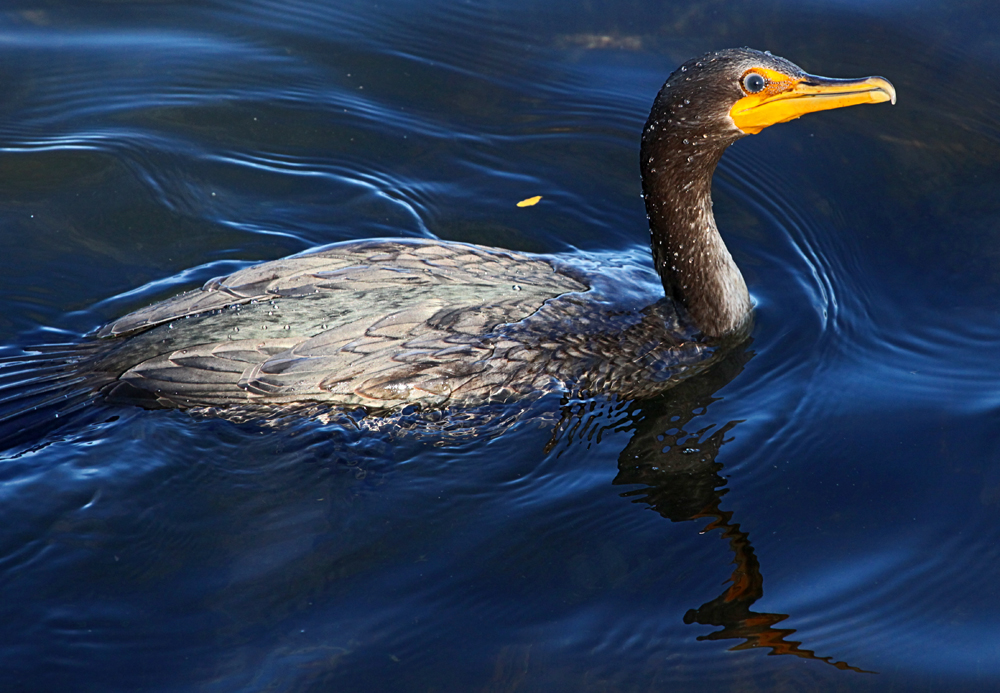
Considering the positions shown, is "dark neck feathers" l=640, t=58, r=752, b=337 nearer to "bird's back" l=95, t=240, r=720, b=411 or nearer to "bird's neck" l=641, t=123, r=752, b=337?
"bird's neck" l=641, t=123, r=752, b=337

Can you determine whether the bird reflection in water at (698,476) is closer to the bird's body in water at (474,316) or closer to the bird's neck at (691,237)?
the bird's body in water at (474,316)

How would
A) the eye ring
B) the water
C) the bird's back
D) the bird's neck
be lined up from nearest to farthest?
the water, the bird's back, the eye ring, the bird's neck

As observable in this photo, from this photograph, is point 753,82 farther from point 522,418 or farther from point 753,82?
point 522,418

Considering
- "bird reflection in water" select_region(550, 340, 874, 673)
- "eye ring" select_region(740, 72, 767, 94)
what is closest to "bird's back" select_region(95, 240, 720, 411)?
"bird reflection in water" select_region(550, 340, 874, 673)

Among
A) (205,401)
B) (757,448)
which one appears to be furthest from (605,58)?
(205,401)

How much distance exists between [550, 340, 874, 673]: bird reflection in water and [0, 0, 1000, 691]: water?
0.05 feet

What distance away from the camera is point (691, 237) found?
5.31 meters

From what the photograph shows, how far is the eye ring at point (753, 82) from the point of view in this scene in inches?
194

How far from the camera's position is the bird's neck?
5148mm

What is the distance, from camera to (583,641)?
3.90 m

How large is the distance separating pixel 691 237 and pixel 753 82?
833mm

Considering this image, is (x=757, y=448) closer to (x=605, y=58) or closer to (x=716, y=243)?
(x=716, y=243)

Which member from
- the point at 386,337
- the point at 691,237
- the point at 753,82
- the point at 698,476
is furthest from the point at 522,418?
the point at 753,82

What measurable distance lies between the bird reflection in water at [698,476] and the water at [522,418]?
0.05 ft
